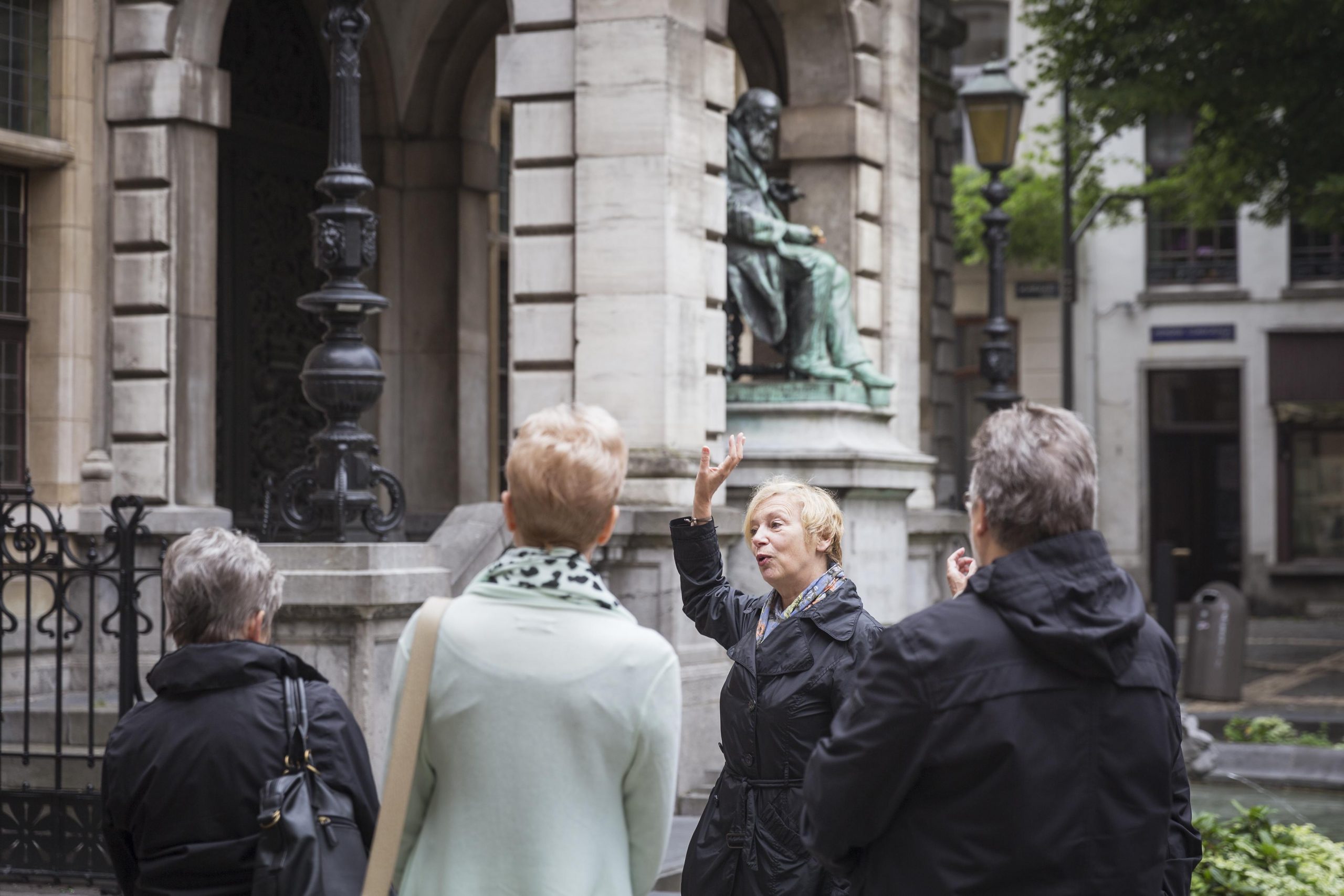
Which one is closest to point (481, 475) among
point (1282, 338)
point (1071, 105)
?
point (1071, 105)

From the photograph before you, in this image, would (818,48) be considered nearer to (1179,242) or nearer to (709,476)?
(709,476)

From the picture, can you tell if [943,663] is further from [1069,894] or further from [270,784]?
[270,784]

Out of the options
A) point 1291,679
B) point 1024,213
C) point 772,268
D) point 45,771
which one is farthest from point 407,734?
point 1024,213

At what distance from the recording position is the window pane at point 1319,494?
3256cm

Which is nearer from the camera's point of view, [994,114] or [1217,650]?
[994,114]

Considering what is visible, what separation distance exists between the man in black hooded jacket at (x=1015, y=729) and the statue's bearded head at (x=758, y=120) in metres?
9.46

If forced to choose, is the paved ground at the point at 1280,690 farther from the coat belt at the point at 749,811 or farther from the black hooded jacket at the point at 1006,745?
the black hooded jacket at the point at 1006,745

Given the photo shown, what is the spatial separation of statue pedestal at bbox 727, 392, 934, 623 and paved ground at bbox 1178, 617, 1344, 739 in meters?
3.96

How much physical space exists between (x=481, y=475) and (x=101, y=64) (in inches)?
183

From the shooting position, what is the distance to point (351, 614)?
8.20 m

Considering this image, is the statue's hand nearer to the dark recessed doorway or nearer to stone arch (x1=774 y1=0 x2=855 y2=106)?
stone arch (x1=774 y1=0 x2=855 y2=106)

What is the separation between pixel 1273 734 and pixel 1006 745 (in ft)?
39.5

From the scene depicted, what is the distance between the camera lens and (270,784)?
396 cm

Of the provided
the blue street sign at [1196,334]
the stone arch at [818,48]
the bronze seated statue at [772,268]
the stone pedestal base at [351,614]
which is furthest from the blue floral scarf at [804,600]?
the blue street sign at [1196,334]
